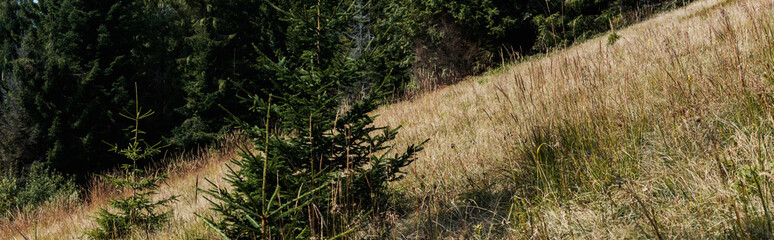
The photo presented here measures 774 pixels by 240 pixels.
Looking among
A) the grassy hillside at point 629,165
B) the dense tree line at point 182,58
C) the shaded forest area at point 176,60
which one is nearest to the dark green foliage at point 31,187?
the shaded forest area at point 176,60

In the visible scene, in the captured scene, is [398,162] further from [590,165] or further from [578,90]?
[578,90]

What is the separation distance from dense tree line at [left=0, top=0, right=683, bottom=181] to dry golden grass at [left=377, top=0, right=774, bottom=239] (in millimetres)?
11342

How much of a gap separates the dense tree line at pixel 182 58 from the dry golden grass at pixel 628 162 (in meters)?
11.3

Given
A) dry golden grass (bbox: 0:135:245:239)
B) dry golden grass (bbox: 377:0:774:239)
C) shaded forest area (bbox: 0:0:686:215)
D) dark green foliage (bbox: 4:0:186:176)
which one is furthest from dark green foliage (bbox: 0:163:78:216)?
dry golden grass (bbox: 377:0:774:239)

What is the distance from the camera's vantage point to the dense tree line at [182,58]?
16531 mm

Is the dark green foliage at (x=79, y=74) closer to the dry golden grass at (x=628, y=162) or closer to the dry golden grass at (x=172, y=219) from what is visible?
the dry golden grass at (x=172, y=219)

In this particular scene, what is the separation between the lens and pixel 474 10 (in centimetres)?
1889

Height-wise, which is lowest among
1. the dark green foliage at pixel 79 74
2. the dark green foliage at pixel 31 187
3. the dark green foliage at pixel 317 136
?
the dark green foliage at pixel 31 187

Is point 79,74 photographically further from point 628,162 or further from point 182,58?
point 628,162

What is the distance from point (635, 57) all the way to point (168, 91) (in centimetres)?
2513

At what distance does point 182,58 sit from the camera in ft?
62.5

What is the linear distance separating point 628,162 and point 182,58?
2090 cm

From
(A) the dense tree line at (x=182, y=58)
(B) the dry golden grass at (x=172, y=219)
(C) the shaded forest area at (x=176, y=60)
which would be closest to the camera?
(B) the dry golden grass at (x=172, y=219)

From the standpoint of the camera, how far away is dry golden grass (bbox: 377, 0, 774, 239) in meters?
1.65
